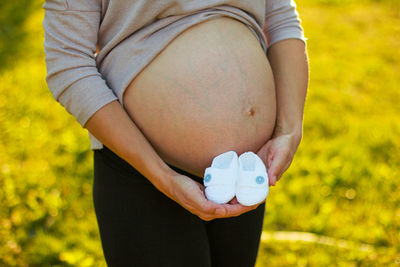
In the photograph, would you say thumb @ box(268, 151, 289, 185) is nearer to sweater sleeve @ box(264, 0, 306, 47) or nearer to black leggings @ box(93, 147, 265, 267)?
black leggings @ box(93, 147, 265, 267)

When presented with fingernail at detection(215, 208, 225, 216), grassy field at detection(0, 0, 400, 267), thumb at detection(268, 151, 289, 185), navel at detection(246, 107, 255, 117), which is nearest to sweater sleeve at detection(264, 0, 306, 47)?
navel at detection(246, 107, 255, 117)

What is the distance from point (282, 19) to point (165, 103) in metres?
0.56

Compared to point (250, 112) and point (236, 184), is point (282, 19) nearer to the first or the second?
point (250, 112)

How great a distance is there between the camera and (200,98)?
1273 millimetres

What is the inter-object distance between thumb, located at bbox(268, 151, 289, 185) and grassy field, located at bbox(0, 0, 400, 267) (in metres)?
1.39

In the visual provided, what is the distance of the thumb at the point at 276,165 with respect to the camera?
4.12 ft

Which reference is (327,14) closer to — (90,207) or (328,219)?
(328,219)

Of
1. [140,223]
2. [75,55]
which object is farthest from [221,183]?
[75,55]

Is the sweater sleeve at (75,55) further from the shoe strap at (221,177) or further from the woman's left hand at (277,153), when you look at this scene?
the woman's left hand at (277,153)

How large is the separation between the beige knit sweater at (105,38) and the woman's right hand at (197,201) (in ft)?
1.00

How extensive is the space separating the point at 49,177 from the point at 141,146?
7.21 feet

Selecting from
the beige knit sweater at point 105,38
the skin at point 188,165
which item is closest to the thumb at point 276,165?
the skin at point 188,165

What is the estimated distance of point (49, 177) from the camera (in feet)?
10.5

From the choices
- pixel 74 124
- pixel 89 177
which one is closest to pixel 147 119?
pixel 89 177
